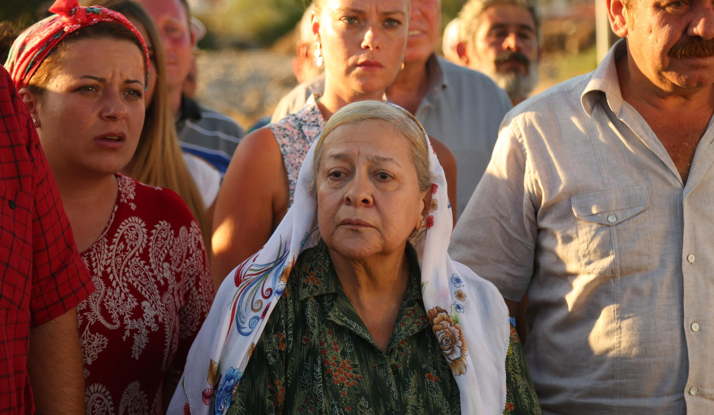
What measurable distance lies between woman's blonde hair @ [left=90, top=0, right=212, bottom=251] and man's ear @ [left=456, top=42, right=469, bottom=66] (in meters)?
2.92

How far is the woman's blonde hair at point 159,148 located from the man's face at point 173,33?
0.94 m

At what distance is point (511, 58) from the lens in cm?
522

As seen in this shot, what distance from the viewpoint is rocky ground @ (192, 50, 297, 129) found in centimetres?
1962

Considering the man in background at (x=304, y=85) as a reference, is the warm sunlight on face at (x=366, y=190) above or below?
Result: below

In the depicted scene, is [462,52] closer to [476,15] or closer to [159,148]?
[476,15]

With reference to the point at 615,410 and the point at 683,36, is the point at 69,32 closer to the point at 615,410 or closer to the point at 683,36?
the point at 683,36

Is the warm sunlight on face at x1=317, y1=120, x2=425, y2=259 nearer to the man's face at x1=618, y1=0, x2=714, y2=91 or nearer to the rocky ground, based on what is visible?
the man's face at x1=618, y1=0, x2=714, y2=91

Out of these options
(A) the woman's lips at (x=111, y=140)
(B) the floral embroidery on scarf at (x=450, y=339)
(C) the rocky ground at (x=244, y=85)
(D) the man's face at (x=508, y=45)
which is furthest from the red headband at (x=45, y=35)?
(C) the rocky ground at (x=244, y=85)

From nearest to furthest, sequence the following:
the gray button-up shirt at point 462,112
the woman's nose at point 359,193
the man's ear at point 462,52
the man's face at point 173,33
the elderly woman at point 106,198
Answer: the woman's nose at point 359,193
the elderly woman at point 106,198
the gray button-up shirt at point 462,112
the man's face at point 173,33
the man's ear at point 462,52

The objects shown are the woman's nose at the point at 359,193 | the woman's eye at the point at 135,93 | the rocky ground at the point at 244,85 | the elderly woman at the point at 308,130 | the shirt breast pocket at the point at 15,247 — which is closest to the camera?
the shirt breast pocket at the point at 15,247

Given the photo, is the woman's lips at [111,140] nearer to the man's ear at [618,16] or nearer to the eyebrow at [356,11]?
the eyebrow at [356,11]

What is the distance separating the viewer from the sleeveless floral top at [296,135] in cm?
279

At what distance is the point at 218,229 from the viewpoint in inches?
112

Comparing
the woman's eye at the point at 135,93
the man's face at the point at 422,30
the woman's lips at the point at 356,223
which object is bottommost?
the woman's lips at the point at 356,223
